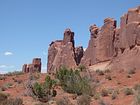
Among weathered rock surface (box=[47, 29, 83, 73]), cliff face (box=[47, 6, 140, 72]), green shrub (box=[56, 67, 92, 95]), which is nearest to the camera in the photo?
green shrub (box=[56, 67, 92, 95])

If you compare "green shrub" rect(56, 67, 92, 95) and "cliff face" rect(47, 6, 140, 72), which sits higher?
"cliff face" rect(47, 6, 140, 72)

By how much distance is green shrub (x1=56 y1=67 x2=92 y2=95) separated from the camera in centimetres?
2454

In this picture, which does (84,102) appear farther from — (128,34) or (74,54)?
(74,54)

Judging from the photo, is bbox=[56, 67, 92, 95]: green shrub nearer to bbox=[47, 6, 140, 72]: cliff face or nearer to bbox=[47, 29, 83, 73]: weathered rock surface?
bbox=[47, 6, 140, 72]: cliff face

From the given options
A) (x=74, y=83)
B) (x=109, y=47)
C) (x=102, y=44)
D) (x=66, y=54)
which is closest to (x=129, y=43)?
(x=109, y=47)

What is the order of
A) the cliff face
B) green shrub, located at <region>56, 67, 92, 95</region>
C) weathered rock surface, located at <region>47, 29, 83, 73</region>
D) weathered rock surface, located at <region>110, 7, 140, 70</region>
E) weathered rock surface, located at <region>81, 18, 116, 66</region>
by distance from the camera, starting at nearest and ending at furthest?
green shrub, located at <region>56, 67, 92, 95</region> < weathered rock surface, located at <region>110, 7, 140, 70</region> < the cliff face < weathered rock surface, located at <region>81, 18, 116, 66</region> < weathered rock surface, located at <region>47, 29, 83, 73</region>

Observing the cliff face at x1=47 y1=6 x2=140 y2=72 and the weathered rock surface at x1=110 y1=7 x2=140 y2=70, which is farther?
the cliff face at x1=47 y1=6 x2=140 y2=72

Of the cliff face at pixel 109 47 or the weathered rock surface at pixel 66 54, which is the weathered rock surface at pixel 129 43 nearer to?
the cliff face at pixel 109 47

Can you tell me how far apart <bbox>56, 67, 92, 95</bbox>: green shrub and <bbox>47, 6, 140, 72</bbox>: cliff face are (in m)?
10.8

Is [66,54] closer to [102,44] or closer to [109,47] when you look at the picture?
[102,44]

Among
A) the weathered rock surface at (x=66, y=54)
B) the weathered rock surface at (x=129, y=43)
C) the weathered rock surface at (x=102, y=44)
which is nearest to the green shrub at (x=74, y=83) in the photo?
the weathered rock surface at (x=129, y=43)

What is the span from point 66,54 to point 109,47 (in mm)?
16128

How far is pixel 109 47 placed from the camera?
49844mm

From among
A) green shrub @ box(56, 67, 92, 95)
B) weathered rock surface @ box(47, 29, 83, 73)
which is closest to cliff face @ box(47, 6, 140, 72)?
weathered rock surface @ box(47, 29, 83, 73)
